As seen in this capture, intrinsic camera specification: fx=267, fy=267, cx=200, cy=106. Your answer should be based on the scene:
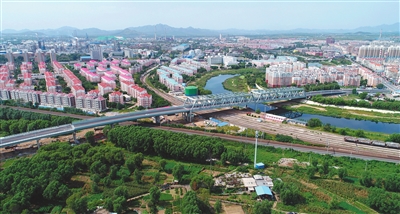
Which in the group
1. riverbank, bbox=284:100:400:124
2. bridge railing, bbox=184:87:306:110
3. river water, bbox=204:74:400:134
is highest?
bridge railing, bbox=184:87:306:110

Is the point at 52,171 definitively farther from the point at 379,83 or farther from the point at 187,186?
the point at 379,83

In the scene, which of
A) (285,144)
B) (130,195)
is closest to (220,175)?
(130,195)

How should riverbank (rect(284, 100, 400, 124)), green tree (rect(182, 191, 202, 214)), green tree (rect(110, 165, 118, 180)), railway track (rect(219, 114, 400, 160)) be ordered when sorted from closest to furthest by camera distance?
green tree (rect(182, 191, 202, 214))
green tree (rect(110, 165, 118, 180))
railway track (rect(219, 114, 400, 160))
riverbank (rect(284, 100, 400, 124))

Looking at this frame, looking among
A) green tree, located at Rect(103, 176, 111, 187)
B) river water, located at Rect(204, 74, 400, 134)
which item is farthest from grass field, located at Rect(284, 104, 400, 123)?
green tree, located at Rect(103, 176, 111, 187)

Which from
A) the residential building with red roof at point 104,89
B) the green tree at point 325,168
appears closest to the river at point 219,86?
the residential building with red roof at point 104,89

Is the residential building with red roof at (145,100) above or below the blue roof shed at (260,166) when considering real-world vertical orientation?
above

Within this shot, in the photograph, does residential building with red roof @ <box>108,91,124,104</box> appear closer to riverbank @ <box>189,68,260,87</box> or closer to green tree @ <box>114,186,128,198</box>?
riverbank @ <box>189,68,260,87</box>

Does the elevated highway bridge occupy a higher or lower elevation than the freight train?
higher

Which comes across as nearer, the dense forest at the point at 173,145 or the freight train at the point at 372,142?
the dense forest at the point at 173,145

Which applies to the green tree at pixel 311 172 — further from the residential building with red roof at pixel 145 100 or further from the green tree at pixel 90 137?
the residential building with red roof at pixel 145 100
